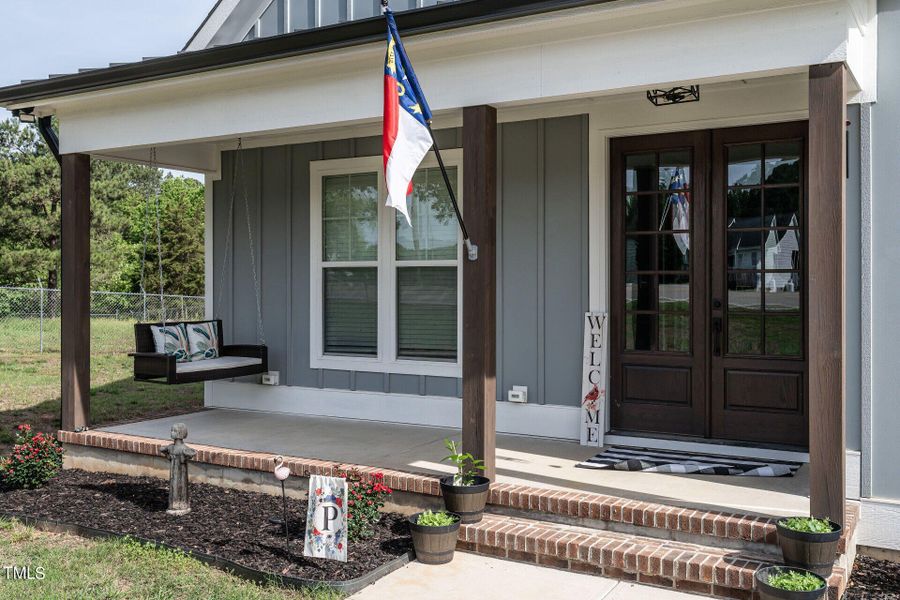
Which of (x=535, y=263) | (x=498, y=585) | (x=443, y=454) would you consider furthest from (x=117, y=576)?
(x=535, y=263)

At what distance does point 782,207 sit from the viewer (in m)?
5.31

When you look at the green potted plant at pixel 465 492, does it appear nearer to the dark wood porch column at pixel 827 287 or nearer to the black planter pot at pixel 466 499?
the black planter pot at pixel 466 499

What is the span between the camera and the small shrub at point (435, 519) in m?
4.19

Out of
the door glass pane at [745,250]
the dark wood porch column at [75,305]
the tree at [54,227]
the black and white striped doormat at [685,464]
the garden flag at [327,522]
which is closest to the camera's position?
the garden flag at [327,522]

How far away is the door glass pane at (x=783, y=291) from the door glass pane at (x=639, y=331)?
805 mm

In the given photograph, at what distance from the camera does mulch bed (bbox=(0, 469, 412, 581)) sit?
409 cm

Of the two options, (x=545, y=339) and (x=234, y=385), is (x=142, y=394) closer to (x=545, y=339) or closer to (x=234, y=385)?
(x=234, y=385)

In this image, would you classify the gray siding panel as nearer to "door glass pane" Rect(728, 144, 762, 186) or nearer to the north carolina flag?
"door glass pane" Rect(728, 144, 762, 186)

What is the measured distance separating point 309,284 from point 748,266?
3.80 m

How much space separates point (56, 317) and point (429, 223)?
13.0 metres

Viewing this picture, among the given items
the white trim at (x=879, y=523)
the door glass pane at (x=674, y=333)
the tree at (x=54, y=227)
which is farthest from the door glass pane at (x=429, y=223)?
the tree at (x=54, y=227)

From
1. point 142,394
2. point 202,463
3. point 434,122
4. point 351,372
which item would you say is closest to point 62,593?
point 202,463

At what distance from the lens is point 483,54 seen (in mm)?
4570

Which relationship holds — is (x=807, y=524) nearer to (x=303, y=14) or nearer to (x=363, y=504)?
(x=363, y=504)
